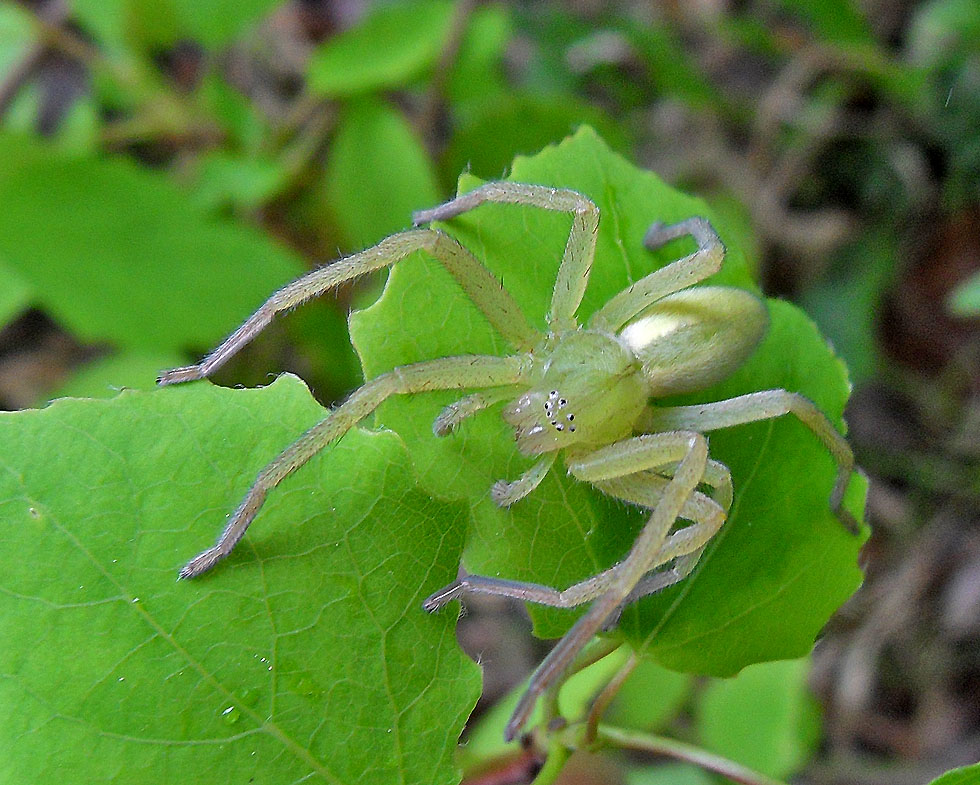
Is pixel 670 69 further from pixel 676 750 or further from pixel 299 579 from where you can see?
pixel 299 579

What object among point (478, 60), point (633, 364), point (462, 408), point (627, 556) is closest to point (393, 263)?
point (462, 408)

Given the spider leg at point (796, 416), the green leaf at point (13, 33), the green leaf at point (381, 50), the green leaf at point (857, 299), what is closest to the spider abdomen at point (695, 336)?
the spider leg at point (796, 416)

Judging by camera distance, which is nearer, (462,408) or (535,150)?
(462,408)

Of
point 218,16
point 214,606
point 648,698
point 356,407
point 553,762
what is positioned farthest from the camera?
point 218,16

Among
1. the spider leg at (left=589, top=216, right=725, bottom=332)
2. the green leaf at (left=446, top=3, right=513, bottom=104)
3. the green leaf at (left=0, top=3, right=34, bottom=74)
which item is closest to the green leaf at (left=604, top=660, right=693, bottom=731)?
the spider leg at (left=589, top=216, right=725, bottom=332)

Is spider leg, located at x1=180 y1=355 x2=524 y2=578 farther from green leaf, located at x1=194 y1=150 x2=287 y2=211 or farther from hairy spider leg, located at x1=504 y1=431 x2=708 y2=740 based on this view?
green leaf, located at x1=194 y1=150 x2=287 y2=211

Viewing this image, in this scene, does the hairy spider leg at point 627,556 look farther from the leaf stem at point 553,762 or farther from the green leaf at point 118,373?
the green leaf at point 118,373
